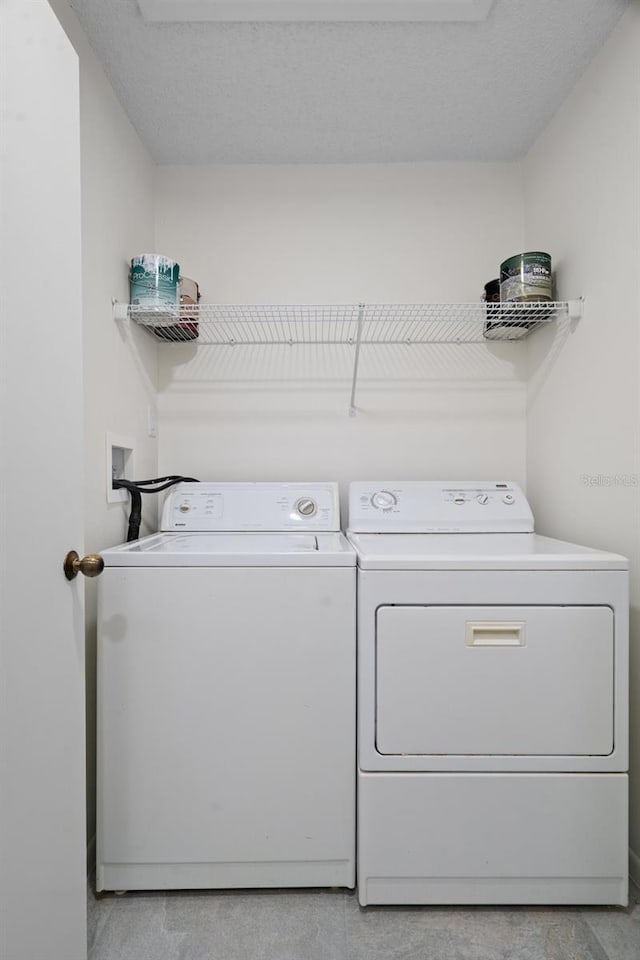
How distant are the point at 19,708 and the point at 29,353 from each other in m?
0.59

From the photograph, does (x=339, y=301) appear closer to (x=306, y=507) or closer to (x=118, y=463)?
(x=306, y=507)

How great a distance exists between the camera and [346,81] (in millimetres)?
1538

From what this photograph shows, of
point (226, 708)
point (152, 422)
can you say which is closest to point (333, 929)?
point (226, 708)

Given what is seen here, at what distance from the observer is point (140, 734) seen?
49.7 inches

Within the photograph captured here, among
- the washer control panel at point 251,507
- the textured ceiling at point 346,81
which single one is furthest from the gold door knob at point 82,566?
the textured ceiling at point 346,81

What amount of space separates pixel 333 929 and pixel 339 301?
197cm

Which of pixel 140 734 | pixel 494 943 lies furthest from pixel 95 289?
pixel 494 943

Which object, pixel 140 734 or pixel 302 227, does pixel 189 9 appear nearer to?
pixel 302 227

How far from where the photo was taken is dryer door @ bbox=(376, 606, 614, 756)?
48.1 inches

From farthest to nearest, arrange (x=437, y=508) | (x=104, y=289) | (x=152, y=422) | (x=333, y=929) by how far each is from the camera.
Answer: (x=152, y=422)
(x=437, y=508)
(x=104, y=289)
(x=333, y=929)

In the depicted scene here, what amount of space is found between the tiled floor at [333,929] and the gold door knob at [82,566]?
935 mm

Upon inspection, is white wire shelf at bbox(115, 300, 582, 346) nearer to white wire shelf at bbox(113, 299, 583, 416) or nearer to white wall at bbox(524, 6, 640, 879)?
white wire shelf at bbox(113, 299, 583, 416)

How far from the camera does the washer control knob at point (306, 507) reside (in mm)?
1799

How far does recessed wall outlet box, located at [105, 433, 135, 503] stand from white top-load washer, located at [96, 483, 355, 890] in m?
0.34
